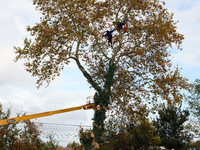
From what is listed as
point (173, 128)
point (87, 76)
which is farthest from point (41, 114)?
point (173, 128)

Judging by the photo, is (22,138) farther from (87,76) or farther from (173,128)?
(173,128)

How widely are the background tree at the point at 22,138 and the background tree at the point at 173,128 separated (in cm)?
1760

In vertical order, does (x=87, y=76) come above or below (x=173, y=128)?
above

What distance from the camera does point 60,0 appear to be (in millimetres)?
26703

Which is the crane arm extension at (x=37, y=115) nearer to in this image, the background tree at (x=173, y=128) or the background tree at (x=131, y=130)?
the background tree at (x=131, y=130)

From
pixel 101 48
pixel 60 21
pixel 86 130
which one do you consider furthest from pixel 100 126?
pixel 60 21

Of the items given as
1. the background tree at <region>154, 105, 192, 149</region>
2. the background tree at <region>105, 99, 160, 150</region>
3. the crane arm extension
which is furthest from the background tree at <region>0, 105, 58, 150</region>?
the background tree at <region>154, 105, 192, 149</region>

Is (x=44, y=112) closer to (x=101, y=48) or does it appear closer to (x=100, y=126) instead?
(x=100, y=126)

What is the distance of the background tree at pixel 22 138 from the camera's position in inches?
953

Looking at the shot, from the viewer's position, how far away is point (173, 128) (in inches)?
1420

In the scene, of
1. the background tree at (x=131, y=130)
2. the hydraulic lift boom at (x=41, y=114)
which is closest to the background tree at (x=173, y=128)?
the background tree at (x=131, y=130)

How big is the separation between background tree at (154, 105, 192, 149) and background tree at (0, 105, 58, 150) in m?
17.6

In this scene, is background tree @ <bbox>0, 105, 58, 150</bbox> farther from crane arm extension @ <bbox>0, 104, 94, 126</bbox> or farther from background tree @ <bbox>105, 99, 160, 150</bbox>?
background tree @ <bbox>105, 99, 160, 150</bbox>

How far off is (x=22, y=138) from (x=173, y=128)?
22.7 meters
